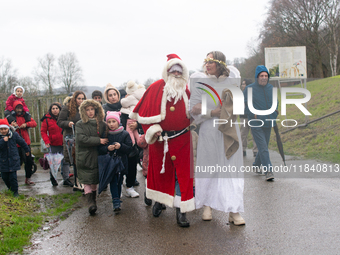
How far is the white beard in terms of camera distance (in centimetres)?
460

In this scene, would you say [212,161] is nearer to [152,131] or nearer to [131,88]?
[152,131]

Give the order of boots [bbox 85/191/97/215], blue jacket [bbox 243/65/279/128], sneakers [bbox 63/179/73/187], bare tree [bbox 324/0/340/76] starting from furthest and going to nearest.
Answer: bare tree [bbox 324/0/340/76]
sneakers [bbox 63/179/73/187]
blue jacket [bbox 243/65/279/128]
boots [bbox 85/191/97/215]

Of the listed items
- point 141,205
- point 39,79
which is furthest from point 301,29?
point 39,79

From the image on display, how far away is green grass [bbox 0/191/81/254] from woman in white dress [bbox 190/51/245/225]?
2228mm

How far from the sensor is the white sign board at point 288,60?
42.5ft

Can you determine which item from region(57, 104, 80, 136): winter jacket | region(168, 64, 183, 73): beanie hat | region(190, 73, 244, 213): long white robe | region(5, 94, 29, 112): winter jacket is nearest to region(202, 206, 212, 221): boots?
region(190, 73, 244, 213): long white robe

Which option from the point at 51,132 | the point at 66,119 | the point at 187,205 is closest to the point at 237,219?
the point at 187,205

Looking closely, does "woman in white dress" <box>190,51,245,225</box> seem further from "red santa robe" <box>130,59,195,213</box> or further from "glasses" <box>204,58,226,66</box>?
"red santa robe" <box>130,59,195,213</box>

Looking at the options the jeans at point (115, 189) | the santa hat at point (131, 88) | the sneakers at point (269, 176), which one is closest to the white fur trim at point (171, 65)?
the jeans at point (115, 189)

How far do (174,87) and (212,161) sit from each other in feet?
3.74

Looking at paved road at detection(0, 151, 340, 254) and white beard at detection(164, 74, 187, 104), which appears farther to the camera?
white beard at detection(164, 74, 187, 104)

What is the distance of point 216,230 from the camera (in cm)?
422

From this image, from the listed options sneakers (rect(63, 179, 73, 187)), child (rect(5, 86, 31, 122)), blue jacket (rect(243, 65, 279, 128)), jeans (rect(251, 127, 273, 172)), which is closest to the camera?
jeans (rect(251, 127, 273, 172))

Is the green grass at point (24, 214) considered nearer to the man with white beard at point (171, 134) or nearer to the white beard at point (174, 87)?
the man with white beard at point (171, 134)
